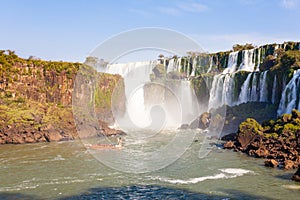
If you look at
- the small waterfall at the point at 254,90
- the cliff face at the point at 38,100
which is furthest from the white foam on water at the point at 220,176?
the small waterfall at the point at 254,90

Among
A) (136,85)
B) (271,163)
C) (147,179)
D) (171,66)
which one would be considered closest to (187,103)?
(136,85)

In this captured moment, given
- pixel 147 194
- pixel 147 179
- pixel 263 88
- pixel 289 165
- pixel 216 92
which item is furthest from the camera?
pixel 216 92

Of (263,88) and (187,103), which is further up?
(263,88)

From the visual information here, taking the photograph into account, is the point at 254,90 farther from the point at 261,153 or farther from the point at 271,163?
the point at 271,163

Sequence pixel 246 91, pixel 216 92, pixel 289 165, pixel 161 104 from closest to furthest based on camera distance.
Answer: pixel 289 165 < pixel 246 91 < pixel 216 92 < pixel 161 104

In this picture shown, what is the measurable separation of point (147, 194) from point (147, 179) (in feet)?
9.69

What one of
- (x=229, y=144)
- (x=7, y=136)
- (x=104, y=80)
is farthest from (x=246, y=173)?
(x=104, y=80)

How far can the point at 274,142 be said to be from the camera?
2634cm

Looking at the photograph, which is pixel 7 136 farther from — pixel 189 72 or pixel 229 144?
pixel 189 72

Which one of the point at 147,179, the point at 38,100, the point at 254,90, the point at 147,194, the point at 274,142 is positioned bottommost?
the point at 147,194

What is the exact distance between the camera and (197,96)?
6159 cm

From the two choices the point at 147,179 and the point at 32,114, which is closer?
the point at 147,179

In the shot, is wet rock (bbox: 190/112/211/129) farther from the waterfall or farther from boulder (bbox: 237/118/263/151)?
boulder (bbox: 237/118/263/151)

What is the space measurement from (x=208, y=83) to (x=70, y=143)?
30.1 metres
